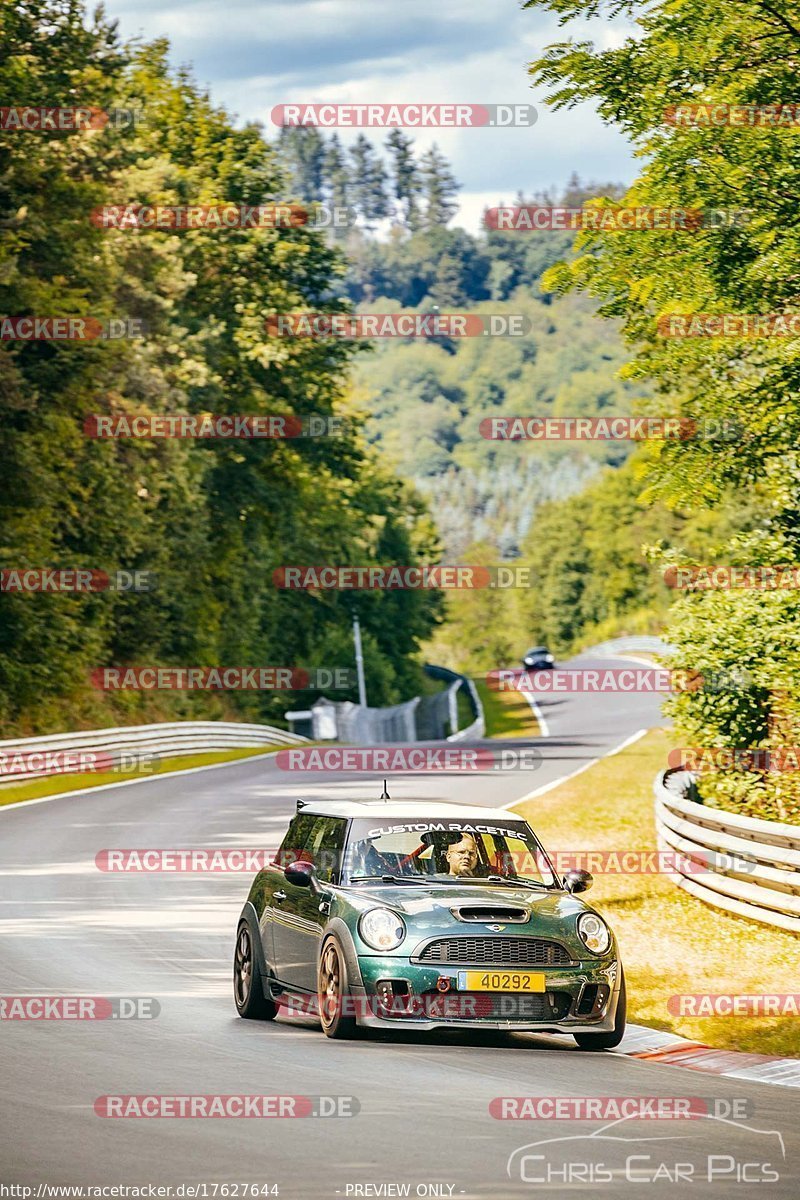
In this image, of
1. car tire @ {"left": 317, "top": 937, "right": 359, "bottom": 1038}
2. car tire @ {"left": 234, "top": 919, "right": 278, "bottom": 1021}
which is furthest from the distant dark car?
car tire @ {"left": 317, "top": 937, "right": 359, "bottom": 1038}

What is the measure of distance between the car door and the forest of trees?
101ft

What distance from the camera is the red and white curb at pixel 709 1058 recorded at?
10.0 metres

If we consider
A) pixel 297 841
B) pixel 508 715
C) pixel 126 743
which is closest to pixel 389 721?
pixel 508 715

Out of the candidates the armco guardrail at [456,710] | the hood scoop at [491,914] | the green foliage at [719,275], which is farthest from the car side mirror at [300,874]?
the armco guardrail at [456,710]

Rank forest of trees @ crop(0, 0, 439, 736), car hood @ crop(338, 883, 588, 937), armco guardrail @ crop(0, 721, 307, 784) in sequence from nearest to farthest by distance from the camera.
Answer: car hood @ crop(338, 883, 588, 937) < armco guardrail @ crop(0, 721, 307, 784) < forest of trees @ crop(0, 0, 439, 736)

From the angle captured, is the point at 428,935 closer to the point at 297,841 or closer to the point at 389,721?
the point at 297,841

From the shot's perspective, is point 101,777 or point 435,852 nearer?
point 435,852

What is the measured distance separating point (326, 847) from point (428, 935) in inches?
60.8

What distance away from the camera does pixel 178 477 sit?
53.8 m

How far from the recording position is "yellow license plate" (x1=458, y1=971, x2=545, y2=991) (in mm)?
10250

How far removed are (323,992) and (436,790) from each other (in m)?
24.6

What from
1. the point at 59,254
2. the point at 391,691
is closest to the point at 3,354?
the point at 59,254

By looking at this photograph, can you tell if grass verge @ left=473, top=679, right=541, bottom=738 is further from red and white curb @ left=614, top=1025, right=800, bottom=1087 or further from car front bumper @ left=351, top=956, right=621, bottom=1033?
car front bumper @ left=351, top=956, right=621, bottom=1033

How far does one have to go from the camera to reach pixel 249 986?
11797 mm
